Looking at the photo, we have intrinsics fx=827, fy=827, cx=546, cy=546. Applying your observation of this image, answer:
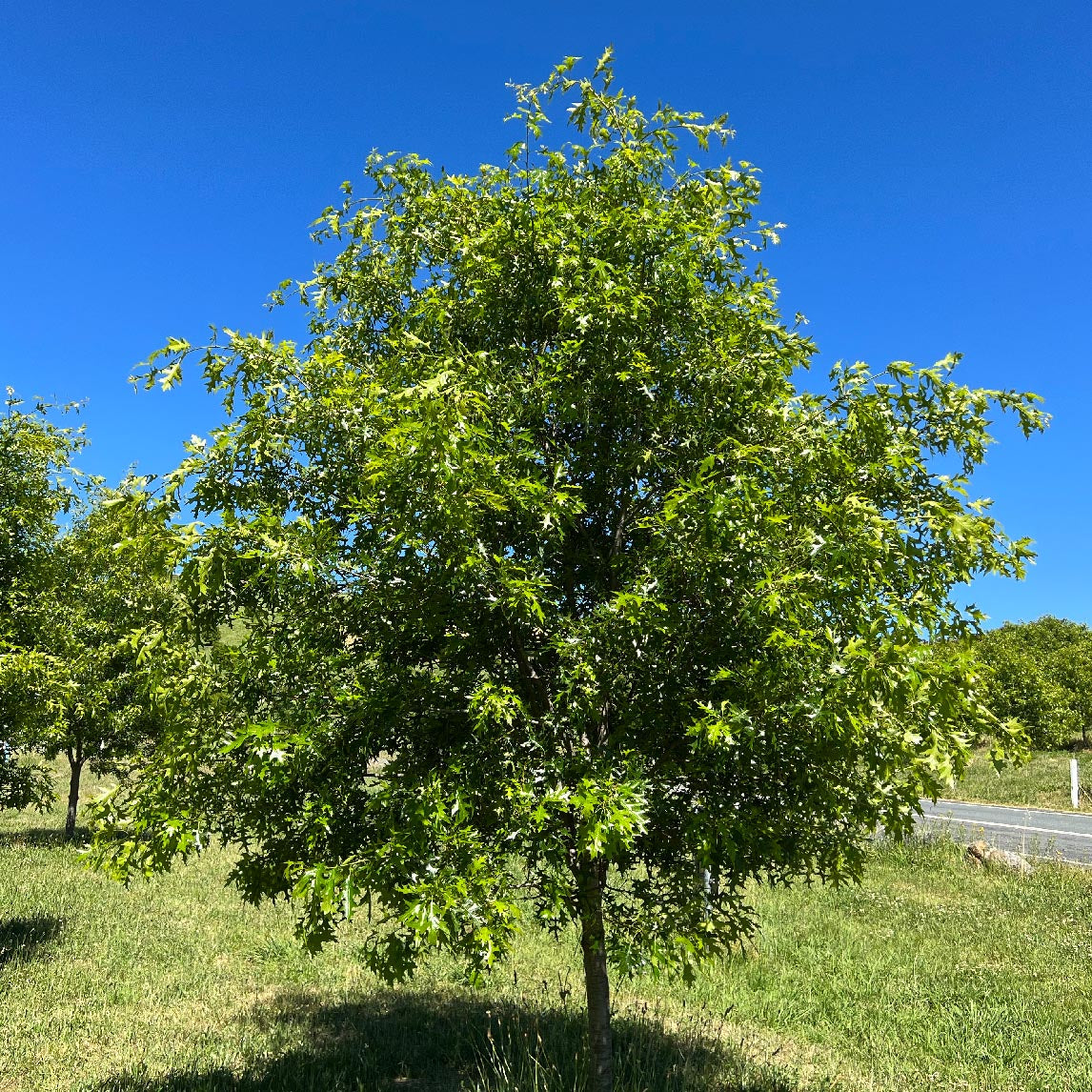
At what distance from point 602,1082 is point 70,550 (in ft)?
41.0

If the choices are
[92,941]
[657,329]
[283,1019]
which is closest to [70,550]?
[92,941]

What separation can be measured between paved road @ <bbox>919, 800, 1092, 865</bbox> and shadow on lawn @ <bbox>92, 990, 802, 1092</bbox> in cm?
1153

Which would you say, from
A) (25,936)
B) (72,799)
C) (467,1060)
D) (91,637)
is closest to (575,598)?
(467,1060)

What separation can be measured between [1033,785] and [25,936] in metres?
36.2

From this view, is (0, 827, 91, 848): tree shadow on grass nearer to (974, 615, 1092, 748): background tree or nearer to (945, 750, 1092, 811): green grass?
(945, 750, 1092, 811): green grass

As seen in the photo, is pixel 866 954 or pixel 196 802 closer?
pixel 196 802

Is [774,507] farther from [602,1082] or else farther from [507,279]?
[602,1082]

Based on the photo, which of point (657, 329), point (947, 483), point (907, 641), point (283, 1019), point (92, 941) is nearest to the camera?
point (907, 641)

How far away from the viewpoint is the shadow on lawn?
301 inches

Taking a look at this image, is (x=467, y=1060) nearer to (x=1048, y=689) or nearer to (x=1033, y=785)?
(x=1033, y=785)

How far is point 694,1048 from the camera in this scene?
859 cm

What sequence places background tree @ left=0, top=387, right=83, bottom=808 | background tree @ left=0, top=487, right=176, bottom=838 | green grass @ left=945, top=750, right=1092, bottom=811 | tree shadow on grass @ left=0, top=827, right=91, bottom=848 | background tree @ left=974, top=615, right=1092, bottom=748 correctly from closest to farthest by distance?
background tree @ left=0, top=487, right=176, bottom=838 < background tree @ left=0, top=387, right=83, bottom=808 < tree shadow on grass @ left=0, top=827, right=91, bottom=848 < green grass @ left=945, top=750, right=1092, bottom=811 < background tree @ left=974, top=615, right=1092, bottom=748

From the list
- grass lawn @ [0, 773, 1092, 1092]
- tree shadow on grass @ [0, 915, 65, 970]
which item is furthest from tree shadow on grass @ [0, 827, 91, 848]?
grass lawn @ [0, 773, 1092, 1092]

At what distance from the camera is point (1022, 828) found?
24531mm
